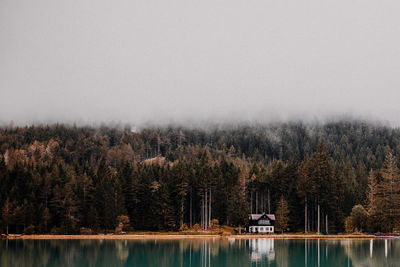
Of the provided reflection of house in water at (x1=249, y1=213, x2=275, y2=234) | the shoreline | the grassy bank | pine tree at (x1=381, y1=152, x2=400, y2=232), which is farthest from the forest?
the shoreline

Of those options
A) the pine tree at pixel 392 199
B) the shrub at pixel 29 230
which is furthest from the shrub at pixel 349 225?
the shrub at pixel 29 230

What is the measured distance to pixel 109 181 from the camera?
359 ft

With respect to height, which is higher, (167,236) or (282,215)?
(282,215)

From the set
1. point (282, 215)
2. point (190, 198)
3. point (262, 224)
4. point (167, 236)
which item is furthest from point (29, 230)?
point (282, 215)

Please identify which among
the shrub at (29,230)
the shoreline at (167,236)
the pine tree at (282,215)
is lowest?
the shoreline at (167,236)

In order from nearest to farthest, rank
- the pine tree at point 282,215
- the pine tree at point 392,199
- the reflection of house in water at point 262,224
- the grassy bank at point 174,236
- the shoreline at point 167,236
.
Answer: the shoreline at point 167,236, the grassy bank at point 174,236, the pine tree at point 392,199, the pine tree at point 282,215, the reflection of house in water at point 262,224

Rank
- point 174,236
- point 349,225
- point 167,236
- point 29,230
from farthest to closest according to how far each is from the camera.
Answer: point 349,225 → point 174,236 → point 167,236 → point 29,230

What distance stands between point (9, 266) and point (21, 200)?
63.5 meters

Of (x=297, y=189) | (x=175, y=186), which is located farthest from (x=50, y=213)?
(x=297, y=189)

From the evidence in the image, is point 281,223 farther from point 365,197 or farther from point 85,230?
point 85,230

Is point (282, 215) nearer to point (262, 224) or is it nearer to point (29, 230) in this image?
point (262, 224)

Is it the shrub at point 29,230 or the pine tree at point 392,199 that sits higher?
the pine tree at point 392,199

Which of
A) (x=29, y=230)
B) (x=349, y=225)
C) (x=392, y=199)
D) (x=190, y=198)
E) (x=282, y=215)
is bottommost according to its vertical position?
(x=29, y=230)

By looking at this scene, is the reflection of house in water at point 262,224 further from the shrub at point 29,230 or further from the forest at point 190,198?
the shrub at point 29,230
